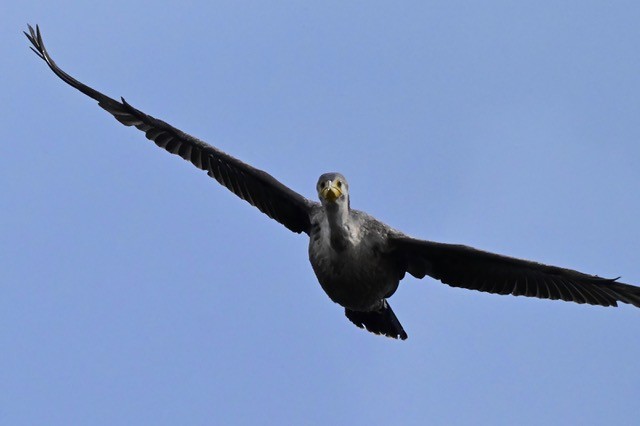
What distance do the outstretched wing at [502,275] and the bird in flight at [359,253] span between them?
0.01 metres

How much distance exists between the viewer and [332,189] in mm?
13922

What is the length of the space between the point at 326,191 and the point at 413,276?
71.3 inches

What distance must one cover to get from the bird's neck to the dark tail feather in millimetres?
1687

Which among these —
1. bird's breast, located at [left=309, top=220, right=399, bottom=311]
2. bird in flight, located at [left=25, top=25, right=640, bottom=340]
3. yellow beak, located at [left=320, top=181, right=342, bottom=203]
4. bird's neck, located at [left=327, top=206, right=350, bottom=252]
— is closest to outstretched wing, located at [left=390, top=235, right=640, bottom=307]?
bird in flight, located at [left=25, top=25, right=640, bottom=340]

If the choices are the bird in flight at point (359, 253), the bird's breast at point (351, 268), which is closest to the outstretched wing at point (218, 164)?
the bird in flight at point (359, 253)

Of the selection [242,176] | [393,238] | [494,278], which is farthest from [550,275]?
[242,176]

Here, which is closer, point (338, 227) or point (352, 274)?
point (338, 227)

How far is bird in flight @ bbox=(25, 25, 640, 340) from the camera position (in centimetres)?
1432

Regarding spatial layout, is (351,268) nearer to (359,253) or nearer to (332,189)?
Answer: (359,253)

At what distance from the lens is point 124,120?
53.1 feet

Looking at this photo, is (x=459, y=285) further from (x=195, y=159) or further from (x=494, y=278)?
(x=195, y=159)

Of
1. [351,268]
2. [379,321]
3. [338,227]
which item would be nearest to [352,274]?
[351,268]

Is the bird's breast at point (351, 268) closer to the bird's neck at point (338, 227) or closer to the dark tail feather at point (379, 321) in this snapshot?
the bird's neck at point (338, 227)

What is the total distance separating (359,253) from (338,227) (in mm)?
394
